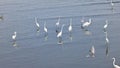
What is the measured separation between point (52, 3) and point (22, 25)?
50.0ft

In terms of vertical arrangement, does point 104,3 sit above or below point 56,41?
above

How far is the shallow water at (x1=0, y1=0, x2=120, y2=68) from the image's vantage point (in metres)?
36.9

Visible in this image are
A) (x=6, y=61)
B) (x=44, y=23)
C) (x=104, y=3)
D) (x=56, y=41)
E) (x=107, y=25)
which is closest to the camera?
(x=6, y=61)

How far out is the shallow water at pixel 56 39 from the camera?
121ft

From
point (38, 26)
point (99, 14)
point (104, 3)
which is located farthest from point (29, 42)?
point (104, 3)

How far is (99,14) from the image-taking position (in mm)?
53781

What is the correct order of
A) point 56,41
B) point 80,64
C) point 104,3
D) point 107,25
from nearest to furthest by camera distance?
1. point 80,64
2. point 56,41
3. point 107,25
4. point 104,3

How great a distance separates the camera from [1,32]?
49.5 meters

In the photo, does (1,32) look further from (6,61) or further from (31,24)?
(6,61)

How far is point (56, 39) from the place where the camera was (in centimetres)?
4347

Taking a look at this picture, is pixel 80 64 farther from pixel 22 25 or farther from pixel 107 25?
pixel 22 25

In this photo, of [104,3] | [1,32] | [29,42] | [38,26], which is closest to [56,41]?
[29,42]

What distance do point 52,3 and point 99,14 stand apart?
563 inches

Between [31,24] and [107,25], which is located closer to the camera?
[107,25]
